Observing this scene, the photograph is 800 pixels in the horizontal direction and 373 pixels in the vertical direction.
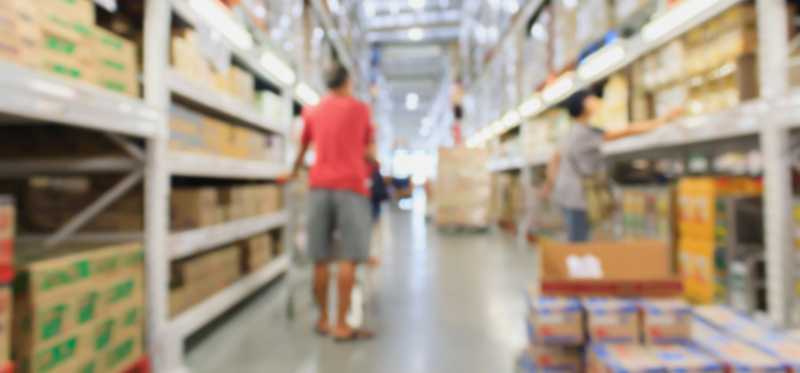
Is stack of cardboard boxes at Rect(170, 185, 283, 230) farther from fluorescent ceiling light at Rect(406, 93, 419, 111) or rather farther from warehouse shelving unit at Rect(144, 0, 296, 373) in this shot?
fluorescent ceiling light at Rect(406, 93, 419, 111)

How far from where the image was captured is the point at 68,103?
4.67 ft

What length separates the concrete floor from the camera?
2.14 metres

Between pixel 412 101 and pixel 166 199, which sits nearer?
pixel 166 199

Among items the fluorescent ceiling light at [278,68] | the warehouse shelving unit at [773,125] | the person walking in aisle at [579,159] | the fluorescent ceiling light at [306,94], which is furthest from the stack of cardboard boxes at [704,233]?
the fluorescent ceiling light at [306,94]

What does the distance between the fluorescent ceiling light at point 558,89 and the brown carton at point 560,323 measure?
3.81m

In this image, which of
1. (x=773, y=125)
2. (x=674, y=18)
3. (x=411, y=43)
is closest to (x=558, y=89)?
(x=674, y=18)

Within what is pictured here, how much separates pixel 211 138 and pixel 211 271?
85cm

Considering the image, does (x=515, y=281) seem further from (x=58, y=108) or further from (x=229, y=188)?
(x=58, y=108)

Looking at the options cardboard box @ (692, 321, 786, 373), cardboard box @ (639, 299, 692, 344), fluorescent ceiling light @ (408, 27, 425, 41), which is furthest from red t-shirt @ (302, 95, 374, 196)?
fluorescent ceiling light @ (408, 27, 425, 41)

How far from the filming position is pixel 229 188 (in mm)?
2949

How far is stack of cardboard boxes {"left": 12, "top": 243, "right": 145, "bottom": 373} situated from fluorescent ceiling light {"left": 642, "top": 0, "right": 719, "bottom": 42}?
11.3ft

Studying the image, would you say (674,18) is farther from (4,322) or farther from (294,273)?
(4,322)

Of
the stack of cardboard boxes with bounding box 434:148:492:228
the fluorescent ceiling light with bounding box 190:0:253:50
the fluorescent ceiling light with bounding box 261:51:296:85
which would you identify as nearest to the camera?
the fluorescent ceiling light with bounding box 190:0:253:50

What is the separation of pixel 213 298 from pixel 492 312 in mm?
1863
